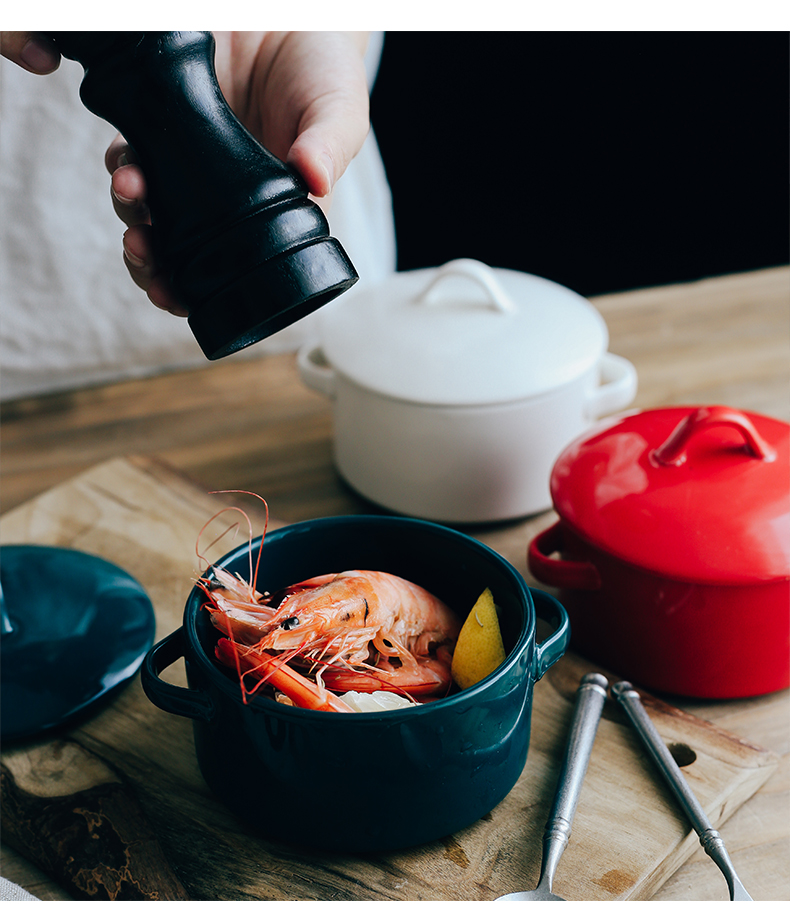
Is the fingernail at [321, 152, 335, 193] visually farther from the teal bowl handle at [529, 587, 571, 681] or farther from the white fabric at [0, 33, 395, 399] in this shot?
the white fabric at [0, 33, 395, 399]

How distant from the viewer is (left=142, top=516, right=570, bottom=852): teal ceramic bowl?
41 cm

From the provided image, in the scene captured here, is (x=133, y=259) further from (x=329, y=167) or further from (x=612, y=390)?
(x=612, y=390)

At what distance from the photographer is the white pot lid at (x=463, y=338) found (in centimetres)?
71

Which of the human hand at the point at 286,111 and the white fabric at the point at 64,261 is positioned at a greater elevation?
the human hand at the point at 286,111

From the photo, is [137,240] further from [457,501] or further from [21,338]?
[21,338]

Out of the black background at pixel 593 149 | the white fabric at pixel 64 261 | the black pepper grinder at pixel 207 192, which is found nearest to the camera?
the black pepper grinder at pixel 207 192

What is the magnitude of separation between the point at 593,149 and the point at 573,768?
747 millimetres

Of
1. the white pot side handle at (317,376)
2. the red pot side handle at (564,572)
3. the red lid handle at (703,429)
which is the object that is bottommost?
the red pot side handle at (564,572)

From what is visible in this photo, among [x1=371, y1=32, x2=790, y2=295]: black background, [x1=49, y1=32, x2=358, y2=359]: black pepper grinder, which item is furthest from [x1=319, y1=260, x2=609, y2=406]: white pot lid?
[x1=49, y1=32, x2=358, y2=359]: black pepper grinder

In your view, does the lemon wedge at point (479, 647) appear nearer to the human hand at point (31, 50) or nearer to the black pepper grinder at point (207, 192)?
the black pepper grinder at point (207, 192)

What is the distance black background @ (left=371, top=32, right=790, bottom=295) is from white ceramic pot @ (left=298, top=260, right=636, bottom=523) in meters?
0.23

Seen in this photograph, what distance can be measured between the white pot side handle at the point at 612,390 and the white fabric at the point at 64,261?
0.52 m

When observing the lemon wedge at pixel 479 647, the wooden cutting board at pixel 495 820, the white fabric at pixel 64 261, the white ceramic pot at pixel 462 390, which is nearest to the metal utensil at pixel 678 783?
the wooden cutting board at pixel 495 820

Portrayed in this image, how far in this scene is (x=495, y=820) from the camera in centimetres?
48
